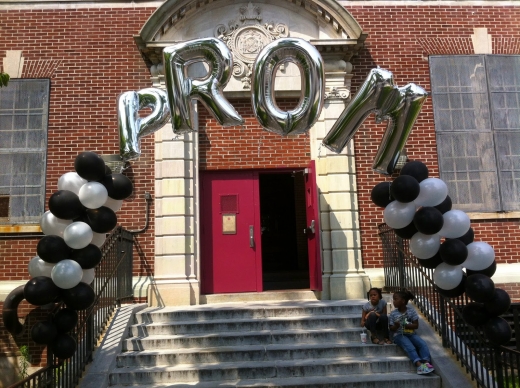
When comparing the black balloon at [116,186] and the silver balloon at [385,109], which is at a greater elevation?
the silver balloon at [385,109]

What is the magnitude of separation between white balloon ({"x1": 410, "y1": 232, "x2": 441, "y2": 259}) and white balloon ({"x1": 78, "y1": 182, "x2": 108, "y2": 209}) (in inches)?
126

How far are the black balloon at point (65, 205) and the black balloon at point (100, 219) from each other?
5.7 inches

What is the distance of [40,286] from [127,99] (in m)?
2.03

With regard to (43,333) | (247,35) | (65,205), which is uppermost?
(247,35)

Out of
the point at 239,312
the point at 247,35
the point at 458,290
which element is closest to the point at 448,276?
the point at 458,290

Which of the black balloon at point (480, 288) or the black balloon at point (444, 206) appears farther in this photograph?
the black balloon at point (444, 206)

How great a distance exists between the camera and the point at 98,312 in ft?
22.0

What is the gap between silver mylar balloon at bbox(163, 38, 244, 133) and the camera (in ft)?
17.5

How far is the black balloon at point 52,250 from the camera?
5090mm

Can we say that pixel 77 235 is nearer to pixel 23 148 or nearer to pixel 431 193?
pixel 431 193

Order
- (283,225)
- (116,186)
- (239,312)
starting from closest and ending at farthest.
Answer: (116,186)
(239,312)
(283,225)

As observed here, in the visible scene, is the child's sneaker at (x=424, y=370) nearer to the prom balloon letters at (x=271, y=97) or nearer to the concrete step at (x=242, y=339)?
the concrete step at (x=242, y=339)

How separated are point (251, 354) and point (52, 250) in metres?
2.65

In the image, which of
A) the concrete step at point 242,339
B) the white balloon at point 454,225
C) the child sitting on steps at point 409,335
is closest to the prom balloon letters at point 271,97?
the white balloon at point 454,225
